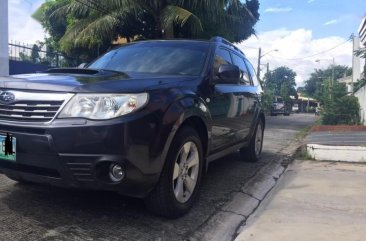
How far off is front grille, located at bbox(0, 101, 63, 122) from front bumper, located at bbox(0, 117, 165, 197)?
0.25 ft

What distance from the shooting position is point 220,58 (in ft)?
16.9

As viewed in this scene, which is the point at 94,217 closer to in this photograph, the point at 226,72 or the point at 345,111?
the point at 226,72

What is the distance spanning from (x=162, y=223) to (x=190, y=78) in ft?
4.64

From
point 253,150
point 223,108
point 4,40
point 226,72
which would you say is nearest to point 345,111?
point 253,150

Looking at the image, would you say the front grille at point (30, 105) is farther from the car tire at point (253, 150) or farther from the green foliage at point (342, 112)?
the green foliage at point (342, 112)

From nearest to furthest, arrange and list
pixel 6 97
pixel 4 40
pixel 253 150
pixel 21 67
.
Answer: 1. pixel 6 97
2. pixel 253 150
3. pixel 4 40
4. pixel 21 67

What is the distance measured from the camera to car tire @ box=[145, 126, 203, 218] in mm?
3650

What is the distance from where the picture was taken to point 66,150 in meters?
3.21

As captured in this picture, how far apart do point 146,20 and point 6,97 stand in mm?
14548

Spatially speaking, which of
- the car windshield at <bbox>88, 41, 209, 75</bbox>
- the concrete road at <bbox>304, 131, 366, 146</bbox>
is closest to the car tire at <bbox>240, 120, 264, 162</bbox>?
the concrete road at <bbox>304, 131, 366, 146</bbox>

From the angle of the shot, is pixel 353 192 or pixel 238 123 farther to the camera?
pixel 238 123

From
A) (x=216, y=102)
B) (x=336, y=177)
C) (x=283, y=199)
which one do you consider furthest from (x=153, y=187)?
(x=336, y=177)

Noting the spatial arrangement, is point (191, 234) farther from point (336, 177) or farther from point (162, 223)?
point (336, 177)

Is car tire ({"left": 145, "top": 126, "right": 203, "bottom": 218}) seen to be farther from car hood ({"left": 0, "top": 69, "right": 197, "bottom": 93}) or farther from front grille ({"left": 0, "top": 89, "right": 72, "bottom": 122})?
front grille ({"left": 0, "top": 89, "right": 72, "bottom": 122})
